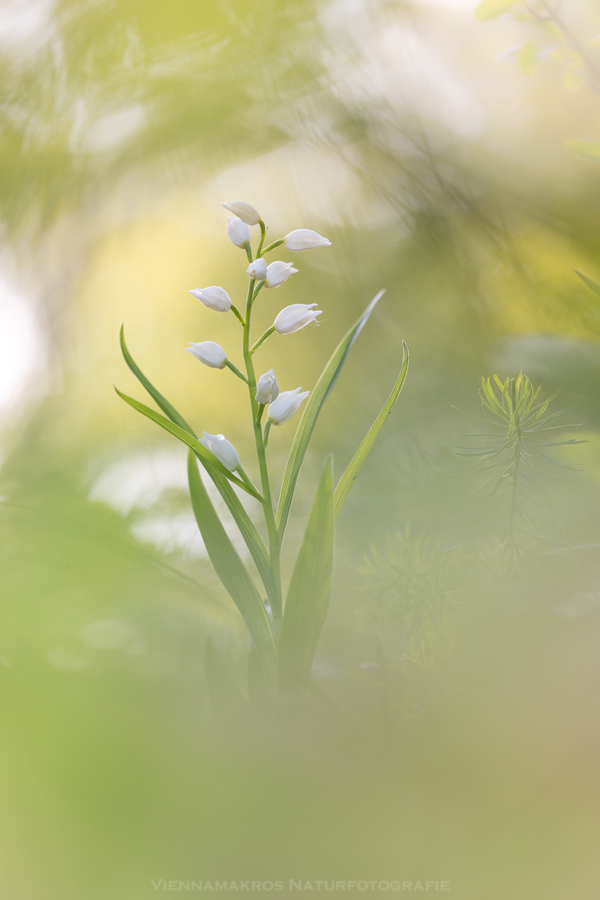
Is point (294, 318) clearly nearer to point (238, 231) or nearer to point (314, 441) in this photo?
point (238, 231)

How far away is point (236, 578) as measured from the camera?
271 millimetres

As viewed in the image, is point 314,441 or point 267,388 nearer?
point 267,388

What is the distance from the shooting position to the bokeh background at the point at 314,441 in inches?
8.5

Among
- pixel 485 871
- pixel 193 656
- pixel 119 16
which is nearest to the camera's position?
pixel 485 871

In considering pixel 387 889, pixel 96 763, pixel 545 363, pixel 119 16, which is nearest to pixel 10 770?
pixel 96 763

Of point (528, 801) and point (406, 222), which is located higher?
point (406, 222)

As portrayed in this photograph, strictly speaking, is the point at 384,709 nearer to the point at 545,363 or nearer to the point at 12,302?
the point at 545,363

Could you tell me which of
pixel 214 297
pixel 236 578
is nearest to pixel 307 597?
pixel 236 578

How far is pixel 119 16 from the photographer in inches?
16.5

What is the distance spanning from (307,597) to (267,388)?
11cm

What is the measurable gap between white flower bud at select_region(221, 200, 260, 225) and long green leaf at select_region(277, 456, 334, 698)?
14 centimetres

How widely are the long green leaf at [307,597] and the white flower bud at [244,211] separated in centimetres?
14

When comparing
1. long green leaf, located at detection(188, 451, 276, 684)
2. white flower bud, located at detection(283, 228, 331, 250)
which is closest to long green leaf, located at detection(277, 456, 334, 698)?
long green leaf, located at detection(188, 451, 276, 684)

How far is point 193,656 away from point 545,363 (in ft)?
1.00
